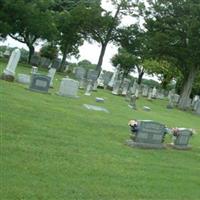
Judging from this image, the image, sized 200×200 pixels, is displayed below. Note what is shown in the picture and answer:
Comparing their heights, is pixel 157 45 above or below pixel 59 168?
above

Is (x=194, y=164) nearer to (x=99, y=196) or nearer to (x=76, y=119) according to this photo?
(x=76, y=119)

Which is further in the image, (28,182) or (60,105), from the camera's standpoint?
(60,105)

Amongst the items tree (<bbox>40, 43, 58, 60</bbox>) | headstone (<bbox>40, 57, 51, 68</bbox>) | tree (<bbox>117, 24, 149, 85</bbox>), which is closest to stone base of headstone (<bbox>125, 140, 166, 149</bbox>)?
headstone (<bbox>40, 57, 51, 68</bbox>)

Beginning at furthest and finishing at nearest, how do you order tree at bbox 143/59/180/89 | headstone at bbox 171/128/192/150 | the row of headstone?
tree at bbox 143/59/180/89 → the row of headstone → headstone at bbox 171/128/192/150

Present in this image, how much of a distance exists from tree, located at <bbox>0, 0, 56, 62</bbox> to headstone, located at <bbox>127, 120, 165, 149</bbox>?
25.2 meters

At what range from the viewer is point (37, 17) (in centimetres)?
3797

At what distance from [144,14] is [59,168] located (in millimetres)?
35998

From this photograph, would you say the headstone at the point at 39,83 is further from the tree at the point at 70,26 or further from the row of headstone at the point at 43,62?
the tree at the point at 70,26

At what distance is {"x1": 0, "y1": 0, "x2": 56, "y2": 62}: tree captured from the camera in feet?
121

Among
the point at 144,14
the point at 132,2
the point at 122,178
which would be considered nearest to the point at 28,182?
the point at 122,178

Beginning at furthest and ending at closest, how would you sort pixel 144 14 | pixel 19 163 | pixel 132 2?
pixel 132 2 < pixel 144 14 < pixel 19 163

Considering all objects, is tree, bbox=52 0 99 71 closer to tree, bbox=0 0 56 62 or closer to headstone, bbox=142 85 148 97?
tree, bbox=0 0 56 62

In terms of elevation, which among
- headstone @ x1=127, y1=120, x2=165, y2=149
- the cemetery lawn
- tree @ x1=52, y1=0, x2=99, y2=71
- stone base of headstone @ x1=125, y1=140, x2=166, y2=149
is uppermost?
tree @ x1=52, y1=0, x2=99, y2=71

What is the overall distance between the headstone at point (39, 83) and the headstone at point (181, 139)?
6405 millimetres
